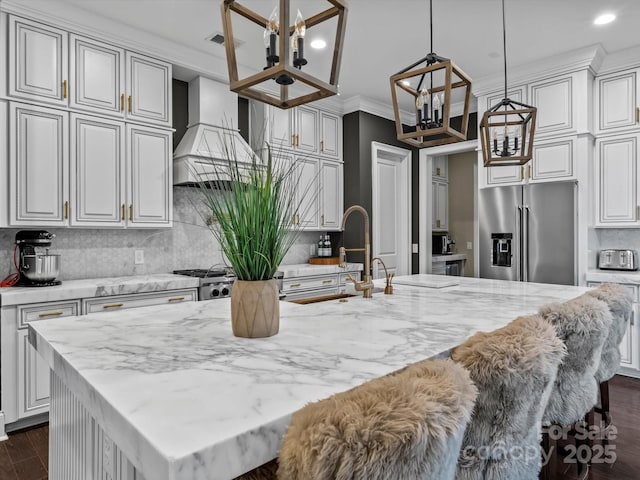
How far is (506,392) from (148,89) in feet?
11.2

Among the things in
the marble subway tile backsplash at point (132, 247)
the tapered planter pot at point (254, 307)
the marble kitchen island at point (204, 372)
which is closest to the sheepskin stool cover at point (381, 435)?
the marble kitchen island at point (204, 372)

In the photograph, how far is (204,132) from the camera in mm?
3707

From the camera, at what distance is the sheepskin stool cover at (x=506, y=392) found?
940mm

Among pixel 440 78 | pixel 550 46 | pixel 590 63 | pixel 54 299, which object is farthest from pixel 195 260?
pixel 590 63

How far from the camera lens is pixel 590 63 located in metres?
3.72

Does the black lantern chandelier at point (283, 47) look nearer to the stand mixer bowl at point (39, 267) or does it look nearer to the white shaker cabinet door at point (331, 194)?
the stand mixer bowl at point (39, 267)

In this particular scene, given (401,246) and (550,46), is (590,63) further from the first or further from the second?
(401,246)

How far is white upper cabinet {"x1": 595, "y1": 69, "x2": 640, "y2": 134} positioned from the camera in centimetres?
373

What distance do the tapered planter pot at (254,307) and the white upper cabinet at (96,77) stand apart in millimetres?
2532

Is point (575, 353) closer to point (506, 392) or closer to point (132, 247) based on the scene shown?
point (506, 392)

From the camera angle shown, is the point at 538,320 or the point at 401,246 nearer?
the point at 538,320

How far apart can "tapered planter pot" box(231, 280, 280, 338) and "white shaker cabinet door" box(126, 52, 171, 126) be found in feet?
8.47

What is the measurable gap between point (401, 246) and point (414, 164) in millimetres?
1101

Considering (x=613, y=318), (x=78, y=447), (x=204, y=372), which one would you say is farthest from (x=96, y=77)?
(x=613, y=318)
